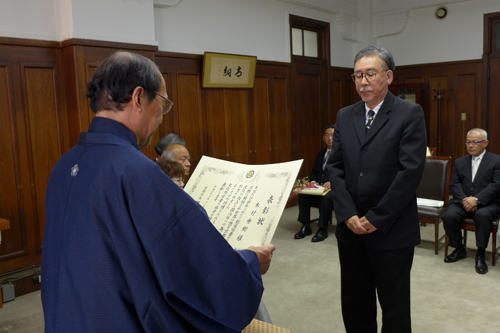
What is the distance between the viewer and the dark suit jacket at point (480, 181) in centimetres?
391

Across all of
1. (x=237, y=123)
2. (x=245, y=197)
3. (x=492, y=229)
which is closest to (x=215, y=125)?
(x=237, y=123)

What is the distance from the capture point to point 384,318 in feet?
6.62

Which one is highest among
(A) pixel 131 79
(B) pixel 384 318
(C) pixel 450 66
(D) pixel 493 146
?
(C) pixel 450 66

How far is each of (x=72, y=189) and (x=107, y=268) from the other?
0.66ft

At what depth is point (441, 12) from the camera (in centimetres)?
708

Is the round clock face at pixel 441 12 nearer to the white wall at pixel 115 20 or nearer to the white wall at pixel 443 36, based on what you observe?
the white wall at pixel 443 36

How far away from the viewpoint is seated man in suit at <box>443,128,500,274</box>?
3.79m

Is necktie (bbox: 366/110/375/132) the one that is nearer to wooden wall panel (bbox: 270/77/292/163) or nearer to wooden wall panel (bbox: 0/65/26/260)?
wooden wall panel (bbox: 0/65/26/260)

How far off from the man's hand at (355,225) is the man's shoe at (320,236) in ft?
9.10

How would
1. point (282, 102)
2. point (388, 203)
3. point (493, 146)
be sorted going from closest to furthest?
1. point (388, 203)
2. point (282, 102)
3. point (493, 146)

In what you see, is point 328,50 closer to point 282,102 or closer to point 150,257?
point 282,102

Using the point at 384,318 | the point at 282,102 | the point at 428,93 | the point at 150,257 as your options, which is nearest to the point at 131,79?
the point at 150,257

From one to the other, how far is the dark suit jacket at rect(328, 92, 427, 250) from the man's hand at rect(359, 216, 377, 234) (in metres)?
0.02

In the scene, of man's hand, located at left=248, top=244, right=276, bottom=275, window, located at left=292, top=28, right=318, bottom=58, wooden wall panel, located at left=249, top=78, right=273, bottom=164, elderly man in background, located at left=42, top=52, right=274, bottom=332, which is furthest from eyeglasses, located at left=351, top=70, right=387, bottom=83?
window, located at left=292, top=28, right=318, bottom=58
